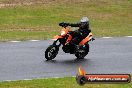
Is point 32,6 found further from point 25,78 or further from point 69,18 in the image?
point 25,78

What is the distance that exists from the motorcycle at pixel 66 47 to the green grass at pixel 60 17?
17.3 feet

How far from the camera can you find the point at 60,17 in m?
28.8

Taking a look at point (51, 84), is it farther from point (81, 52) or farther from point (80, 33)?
point (80, 33)

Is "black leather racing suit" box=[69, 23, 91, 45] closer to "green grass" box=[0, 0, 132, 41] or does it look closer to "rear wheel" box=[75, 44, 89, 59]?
"rear wheel" box=[75, 44, 89, 59]

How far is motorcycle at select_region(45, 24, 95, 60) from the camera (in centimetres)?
1488

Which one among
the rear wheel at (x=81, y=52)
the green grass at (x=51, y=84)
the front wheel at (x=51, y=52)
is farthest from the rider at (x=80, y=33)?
the green grass at (x=51, y=84)

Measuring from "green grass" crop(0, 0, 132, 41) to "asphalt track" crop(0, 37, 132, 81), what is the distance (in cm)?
275

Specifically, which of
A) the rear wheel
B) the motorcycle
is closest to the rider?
the motorcycle

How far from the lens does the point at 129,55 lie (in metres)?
16.2

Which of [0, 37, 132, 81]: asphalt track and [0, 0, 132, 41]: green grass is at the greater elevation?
[0, 37, 132, 81]: asphalt track

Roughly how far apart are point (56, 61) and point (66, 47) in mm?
640

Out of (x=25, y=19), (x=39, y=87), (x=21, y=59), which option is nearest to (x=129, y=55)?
(x=21, y=59)

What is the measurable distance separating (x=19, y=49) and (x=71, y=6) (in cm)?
1515

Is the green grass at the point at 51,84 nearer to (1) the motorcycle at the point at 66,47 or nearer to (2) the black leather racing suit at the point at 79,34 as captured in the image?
(1) the motorcycle at the point at 66,47
